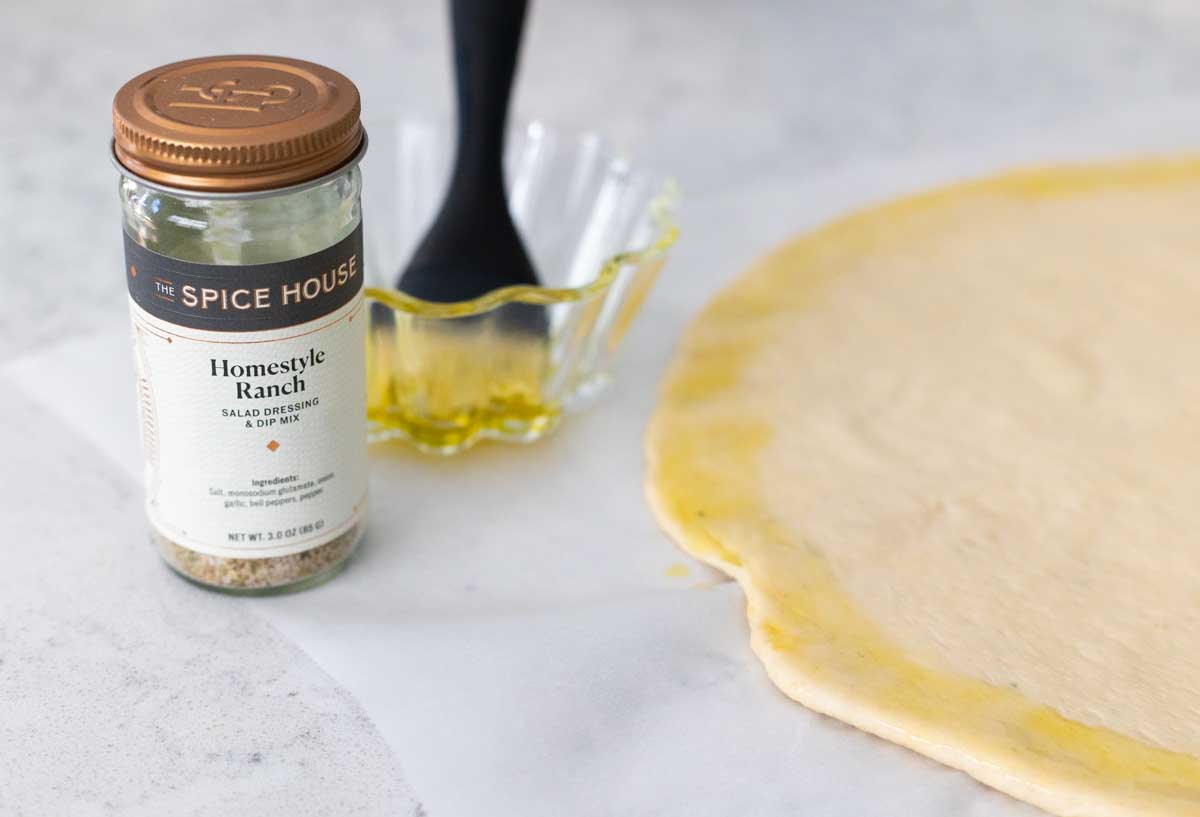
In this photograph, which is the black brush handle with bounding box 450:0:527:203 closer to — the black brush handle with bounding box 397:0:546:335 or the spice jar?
the black brush handle with bounding box 397:0:546:335

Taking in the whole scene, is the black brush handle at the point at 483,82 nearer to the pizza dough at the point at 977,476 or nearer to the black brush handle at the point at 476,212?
the black brush handle at the point at 476,212

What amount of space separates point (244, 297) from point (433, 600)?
204 millimetres

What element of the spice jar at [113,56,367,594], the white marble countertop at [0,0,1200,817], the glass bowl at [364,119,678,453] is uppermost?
the spice jar at [113,56,367,594]

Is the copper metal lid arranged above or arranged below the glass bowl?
above

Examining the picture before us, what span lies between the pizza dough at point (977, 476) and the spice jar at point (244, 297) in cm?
23

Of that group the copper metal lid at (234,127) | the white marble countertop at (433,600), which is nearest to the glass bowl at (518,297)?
the white marble countertop at (433,600)

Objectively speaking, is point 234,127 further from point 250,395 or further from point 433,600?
point 433,600

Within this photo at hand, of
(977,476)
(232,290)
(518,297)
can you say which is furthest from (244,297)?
(977,476)

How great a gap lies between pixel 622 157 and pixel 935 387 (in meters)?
0.27

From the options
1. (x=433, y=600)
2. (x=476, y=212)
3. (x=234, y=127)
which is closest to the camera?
(x=234, y=127)

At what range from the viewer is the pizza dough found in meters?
0.64

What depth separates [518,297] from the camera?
2.56ft

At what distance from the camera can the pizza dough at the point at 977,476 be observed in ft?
2.11

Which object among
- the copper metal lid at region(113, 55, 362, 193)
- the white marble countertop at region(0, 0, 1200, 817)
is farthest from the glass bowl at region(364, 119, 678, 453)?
the copper metal lid at region(113, 55, 362, 193)
